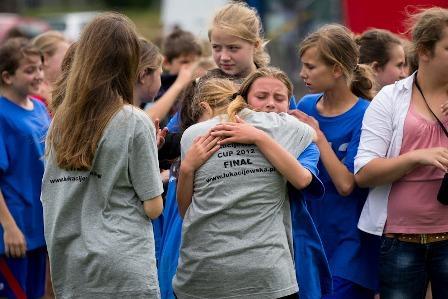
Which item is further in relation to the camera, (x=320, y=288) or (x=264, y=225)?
(x=320, y=288)

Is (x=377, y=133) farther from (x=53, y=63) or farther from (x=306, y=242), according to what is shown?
(x=53, y=63)

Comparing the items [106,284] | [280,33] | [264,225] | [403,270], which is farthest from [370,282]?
[280,33]

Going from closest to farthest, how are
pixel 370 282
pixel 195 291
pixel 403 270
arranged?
pixel 195 291 < pixel 403 270 < pixel 370 282

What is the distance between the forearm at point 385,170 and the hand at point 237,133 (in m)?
0.80

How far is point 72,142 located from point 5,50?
8.44 feet

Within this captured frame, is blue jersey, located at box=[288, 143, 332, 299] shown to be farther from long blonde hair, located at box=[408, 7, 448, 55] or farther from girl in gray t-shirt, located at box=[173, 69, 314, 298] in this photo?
long blonde hair, located at box=[408, 7, 448, 55]

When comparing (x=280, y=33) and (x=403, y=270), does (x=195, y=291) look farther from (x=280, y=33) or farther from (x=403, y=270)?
(x=280, y=33)

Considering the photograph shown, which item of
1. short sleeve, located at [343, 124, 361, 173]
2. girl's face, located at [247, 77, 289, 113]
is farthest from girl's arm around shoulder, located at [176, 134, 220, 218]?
short sleeve, located at [343, 124, 361, 173]

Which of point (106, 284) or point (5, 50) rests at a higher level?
point (5, 50)

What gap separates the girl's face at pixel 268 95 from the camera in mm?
4516

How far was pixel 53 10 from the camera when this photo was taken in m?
48.2

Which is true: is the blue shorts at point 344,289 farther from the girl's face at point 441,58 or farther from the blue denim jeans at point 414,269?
the girl's face at point 441,58

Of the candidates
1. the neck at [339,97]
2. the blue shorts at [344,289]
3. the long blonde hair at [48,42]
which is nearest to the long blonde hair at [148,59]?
the neck at [339,97]

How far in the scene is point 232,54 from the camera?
550 cm
